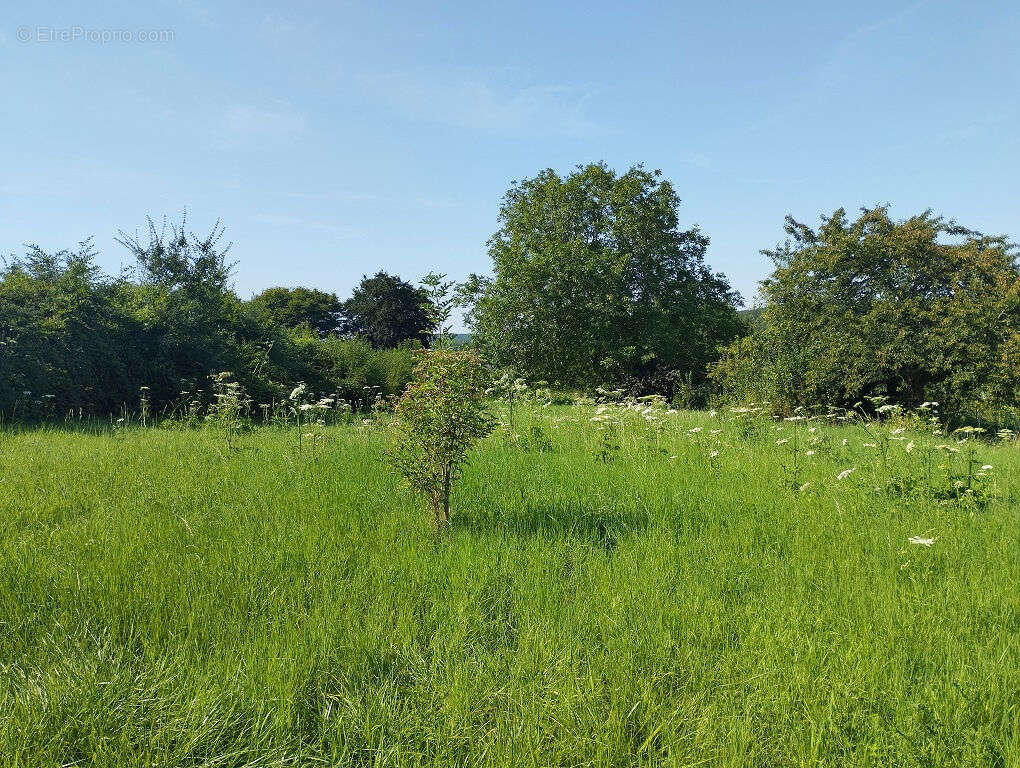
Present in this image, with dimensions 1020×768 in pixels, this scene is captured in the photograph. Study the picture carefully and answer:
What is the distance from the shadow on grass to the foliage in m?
0.37

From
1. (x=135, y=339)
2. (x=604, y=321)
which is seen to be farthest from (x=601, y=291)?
(x=135, y=339)

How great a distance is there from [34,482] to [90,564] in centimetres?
311

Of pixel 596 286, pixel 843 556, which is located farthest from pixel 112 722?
pixel 596 286

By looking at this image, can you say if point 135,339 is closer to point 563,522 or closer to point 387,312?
point 563,522

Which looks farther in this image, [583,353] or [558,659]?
[583,353]

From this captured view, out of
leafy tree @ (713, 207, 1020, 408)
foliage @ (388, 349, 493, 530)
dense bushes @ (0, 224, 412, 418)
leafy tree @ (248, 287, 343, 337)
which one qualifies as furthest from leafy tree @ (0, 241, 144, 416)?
leafy tree @ (248, 287, 343, 337)

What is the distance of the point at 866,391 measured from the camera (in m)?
18.6

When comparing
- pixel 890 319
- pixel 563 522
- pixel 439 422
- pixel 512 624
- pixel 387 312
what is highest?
pixel 387 312

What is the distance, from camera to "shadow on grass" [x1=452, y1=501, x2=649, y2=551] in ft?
15.2

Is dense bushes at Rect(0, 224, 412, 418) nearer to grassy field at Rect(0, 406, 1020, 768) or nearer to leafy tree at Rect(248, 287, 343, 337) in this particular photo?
grassy field at Rect(0, 406, 1020, 768)

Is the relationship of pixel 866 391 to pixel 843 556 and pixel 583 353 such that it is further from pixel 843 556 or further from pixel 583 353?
pixel 843 556

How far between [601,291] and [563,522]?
19.2m

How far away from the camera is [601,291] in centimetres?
2323

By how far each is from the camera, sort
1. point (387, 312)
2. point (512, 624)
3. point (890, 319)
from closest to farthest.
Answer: point (512, 624)
point (890, 319)
point (387, 312)
